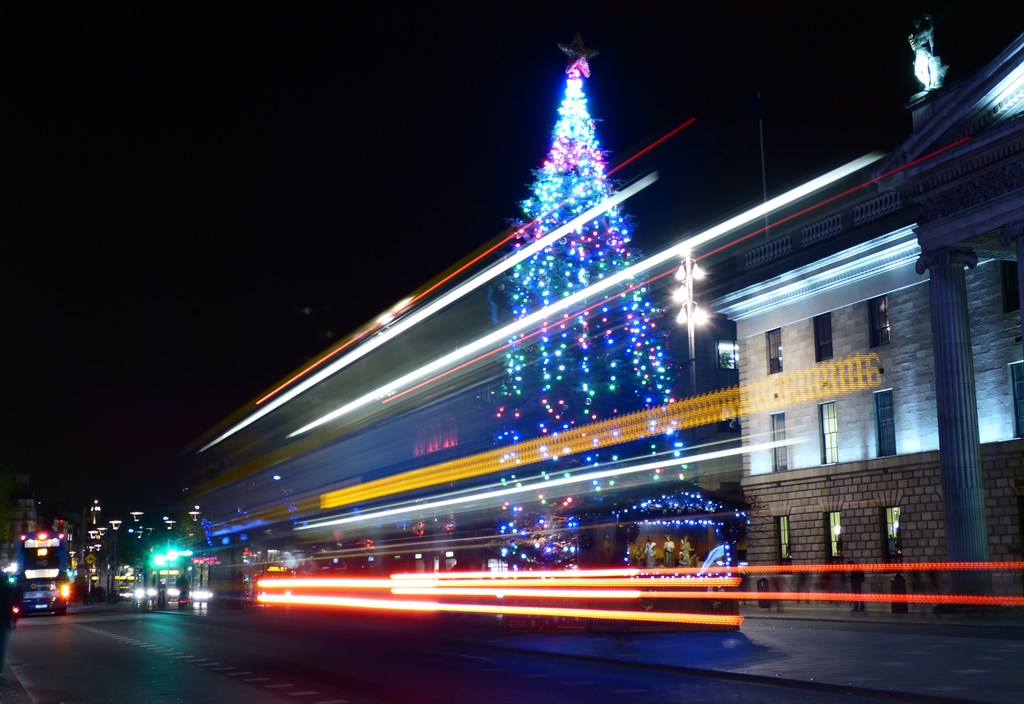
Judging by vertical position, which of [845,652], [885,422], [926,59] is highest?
[926,59]

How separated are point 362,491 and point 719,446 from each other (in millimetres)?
9512

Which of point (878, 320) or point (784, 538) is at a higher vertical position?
point (878, 320)

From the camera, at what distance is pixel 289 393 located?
103 ft

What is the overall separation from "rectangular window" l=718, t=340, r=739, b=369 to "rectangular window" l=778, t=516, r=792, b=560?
42.6 feet

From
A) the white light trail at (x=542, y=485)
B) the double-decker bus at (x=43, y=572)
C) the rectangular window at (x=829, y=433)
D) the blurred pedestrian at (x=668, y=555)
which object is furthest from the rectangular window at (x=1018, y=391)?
the double-decker bus at (x=43, y=572)

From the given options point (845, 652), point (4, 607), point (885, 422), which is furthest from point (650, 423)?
point (4, 607)

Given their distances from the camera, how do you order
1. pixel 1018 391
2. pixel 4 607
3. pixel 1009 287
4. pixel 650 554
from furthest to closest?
1. pixel 1009 287
2. pixel 1018 391
3. pixel 650 554
4. pixel 4 607

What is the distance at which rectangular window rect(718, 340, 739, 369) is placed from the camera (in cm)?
5850

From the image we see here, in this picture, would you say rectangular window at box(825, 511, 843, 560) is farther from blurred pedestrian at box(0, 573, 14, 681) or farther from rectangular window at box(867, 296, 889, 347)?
blurred pedestrian at box(0, 573, 14, 681)

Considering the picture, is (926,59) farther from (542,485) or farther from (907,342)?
(542,485)

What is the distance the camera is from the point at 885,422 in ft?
136

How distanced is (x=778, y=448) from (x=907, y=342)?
8.24 meters

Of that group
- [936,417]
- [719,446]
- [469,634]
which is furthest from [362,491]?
[936,417]

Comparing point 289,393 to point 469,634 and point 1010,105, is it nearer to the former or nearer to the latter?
point 469,634
